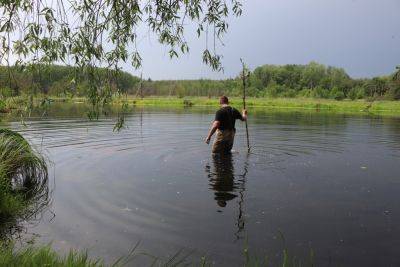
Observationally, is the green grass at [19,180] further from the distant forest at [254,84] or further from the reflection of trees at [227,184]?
the reflection of trees at [227,184]

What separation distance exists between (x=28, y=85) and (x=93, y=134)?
21.7 meters

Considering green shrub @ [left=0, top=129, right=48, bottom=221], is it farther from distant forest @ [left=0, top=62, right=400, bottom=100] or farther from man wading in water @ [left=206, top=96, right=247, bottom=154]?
man wading in water @ [left=206, top=96, right=247, bottom=154]

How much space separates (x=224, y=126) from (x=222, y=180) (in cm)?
455

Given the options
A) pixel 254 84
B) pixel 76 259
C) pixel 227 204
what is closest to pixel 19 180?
pixel 227 204

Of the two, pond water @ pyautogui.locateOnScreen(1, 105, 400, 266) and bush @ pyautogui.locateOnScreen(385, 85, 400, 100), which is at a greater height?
bush @ pyautogui.locateOnScreen(385, 85, 400, 100)

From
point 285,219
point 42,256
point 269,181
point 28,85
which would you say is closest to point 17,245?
point 42,256

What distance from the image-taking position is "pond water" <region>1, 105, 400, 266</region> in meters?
8.73

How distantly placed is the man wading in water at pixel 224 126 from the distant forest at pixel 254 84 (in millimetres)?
→ 10195

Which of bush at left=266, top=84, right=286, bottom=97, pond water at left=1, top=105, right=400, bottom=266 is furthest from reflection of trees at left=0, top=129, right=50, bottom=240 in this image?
bush at left=266, top=84, right=286, bottom=97

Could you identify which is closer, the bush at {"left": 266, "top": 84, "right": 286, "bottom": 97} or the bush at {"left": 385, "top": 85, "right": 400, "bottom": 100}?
the bush at {"left": 385, "top": 85, "right": 400, "bottom": 100}

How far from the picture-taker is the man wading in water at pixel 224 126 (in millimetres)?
18297

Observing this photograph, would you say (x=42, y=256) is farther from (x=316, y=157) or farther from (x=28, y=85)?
(x=316, y=157)

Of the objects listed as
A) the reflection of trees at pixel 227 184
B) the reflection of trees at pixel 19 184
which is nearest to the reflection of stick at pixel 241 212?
the reflection of trees at pixel 227 184

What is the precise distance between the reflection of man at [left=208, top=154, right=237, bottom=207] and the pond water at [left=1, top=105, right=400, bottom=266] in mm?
32
